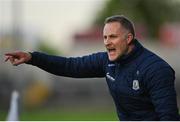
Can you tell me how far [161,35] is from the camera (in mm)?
84562

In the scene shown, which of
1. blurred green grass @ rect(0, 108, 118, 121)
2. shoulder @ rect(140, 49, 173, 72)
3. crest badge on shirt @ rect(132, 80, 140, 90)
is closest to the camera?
shoulder @ rect(140, 49, 173, 72)

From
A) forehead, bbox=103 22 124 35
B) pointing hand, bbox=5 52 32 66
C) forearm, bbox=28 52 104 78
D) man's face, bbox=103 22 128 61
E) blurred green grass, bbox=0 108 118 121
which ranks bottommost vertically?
blurred green grass, bbox=0 108 118 121

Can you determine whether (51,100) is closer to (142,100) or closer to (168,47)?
(168,47)

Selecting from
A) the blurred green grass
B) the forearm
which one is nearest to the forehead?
the forearm

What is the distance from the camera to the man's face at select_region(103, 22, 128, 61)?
26.4 ft

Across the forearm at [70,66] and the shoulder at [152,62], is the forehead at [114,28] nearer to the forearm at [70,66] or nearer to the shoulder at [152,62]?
the shoulder at [152,62]

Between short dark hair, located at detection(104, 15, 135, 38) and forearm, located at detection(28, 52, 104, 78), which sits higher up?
short dark hair, located at detection(104, 15, 135, 38)

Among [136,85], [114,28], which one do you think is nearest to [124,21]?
[114,28]

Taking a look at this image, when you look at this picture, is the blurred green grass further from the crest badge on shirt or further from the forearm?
the crest badge on shirt

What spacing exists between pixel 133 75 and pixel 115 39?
0.36 metres

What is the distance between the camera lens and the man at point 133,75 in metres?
7.70

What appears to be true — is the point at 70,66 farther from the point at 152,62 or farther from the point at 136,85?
the point at 152,62

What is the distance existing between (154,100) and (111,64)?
85cm

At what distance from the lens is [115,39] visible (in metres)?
8.04
